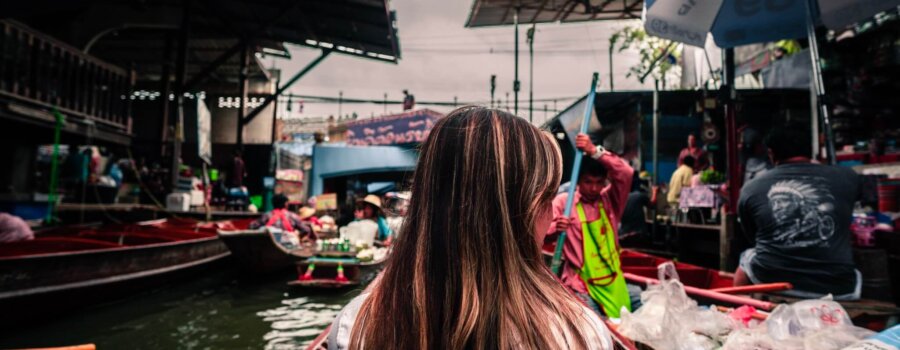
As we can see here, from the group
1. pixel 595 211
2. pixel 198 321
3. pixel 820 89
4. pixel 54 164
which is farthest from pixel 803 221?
pixel 54 164

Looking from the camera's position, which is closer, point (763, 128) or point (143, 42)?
point (763, 128)

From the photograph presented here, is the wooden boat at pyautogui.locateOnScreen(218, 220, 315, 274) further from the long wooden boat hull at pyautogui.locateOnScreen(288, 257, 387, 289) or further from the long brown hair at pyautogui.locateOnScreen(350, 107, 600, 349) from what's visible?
the long brown hair at pyautogui.locateOnScreen(350, 107, 600, 349)

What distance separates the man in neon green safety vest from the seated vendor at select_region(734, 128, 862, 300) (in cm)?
97

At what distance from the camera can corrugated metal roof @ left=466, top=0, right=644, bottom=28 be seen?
511 inches

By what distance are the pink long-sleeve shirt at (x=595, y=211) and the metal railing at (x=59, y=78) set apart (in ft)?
29.7

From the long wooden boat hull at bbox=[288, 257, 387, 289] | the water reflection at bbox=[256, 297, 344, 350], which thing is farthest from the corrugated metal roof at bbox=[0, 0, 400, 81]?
the water reflection at bbox=[256, 297, 344, 350]

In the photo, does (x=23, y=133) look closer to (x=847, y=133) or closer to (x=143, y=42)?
(x=143, y=42)

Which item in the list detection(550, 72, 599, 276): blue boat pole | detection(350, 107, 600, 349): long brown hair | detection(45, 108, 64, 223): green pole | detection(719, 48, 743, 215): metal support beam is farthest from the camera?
detection(45, 108, 64, 223): green pole

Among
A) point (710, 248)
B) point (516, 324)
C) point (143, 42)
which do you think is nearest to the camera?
point (516, 324)

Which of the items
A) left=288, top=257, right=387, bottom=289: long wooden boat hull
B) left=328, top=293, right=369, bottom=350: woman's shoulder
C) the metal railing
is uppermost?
the metal railing

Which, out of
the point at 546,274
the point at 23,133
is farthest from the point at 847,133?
the point at 23,133

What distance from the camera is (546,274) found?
43.9 inches

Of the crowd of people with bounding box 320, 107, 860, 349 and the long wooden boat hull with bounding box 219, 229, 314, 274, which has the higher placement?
the crowd of people with bounding box 320, 107, 860, 349

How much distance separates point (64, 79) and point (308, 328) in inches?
293
